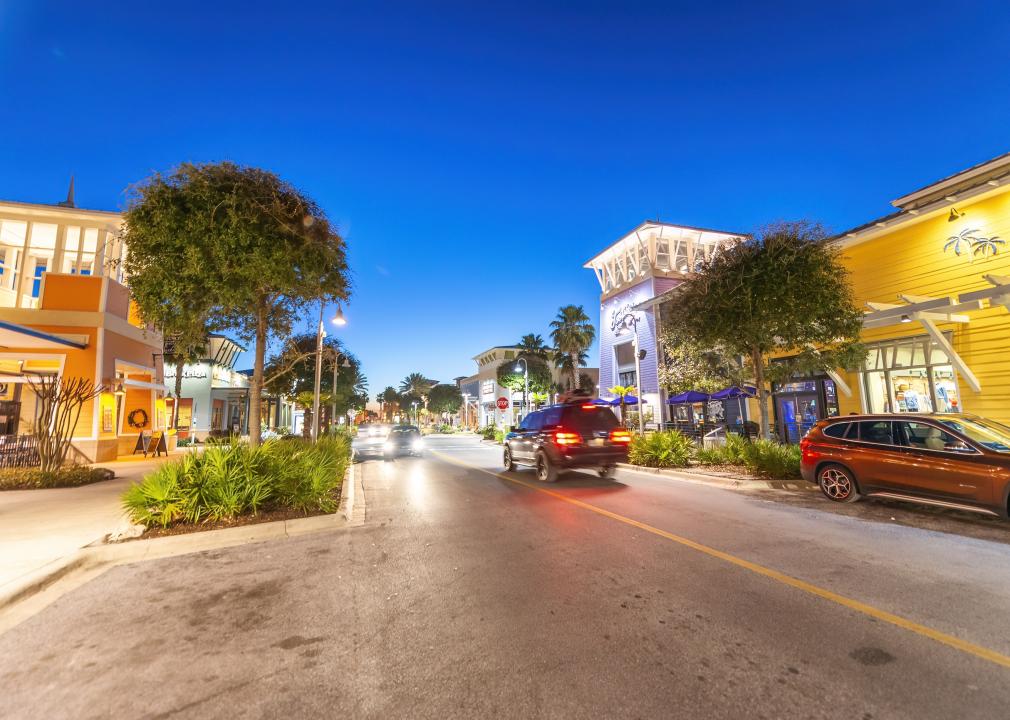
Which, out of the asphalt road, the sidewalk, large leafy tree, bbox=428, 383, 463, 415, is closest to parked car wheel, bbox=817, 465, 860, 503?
the asphalt road

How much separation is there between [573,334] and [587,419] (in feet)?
98.3

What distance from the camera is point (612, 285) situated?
38562 millimetres

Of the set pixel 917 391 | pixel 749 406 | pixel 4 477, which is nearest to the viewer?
pixel 4 477

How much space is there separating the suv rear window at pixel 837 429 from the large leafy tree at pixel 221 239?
10.6 m

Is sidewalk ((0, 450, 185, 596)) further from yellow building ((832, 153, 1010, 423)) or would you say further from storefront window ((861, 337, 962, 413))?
storefront window ((861, 337, 962, 413))

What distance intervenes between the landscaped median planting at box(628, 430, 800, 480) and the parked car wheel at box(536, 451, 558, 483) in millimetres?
4266

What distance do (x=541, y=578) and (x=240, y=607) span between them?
2775mm

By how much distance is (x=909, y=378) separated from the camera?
14.9m

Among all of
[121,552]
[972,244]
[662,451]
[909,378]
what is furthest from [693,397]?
[121,552]

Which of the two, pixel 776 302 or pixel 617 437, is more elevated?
pixel 776 302

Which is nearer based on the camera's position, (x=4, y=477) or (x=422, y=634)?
(x=422, y=634)

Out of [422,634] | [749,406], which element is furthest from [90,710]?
[749,406]

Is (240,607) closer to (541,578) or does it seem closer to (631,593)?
(541,578)

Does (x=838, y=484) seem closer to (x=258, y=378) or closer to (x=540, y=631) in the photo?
(x=540, y=631)
